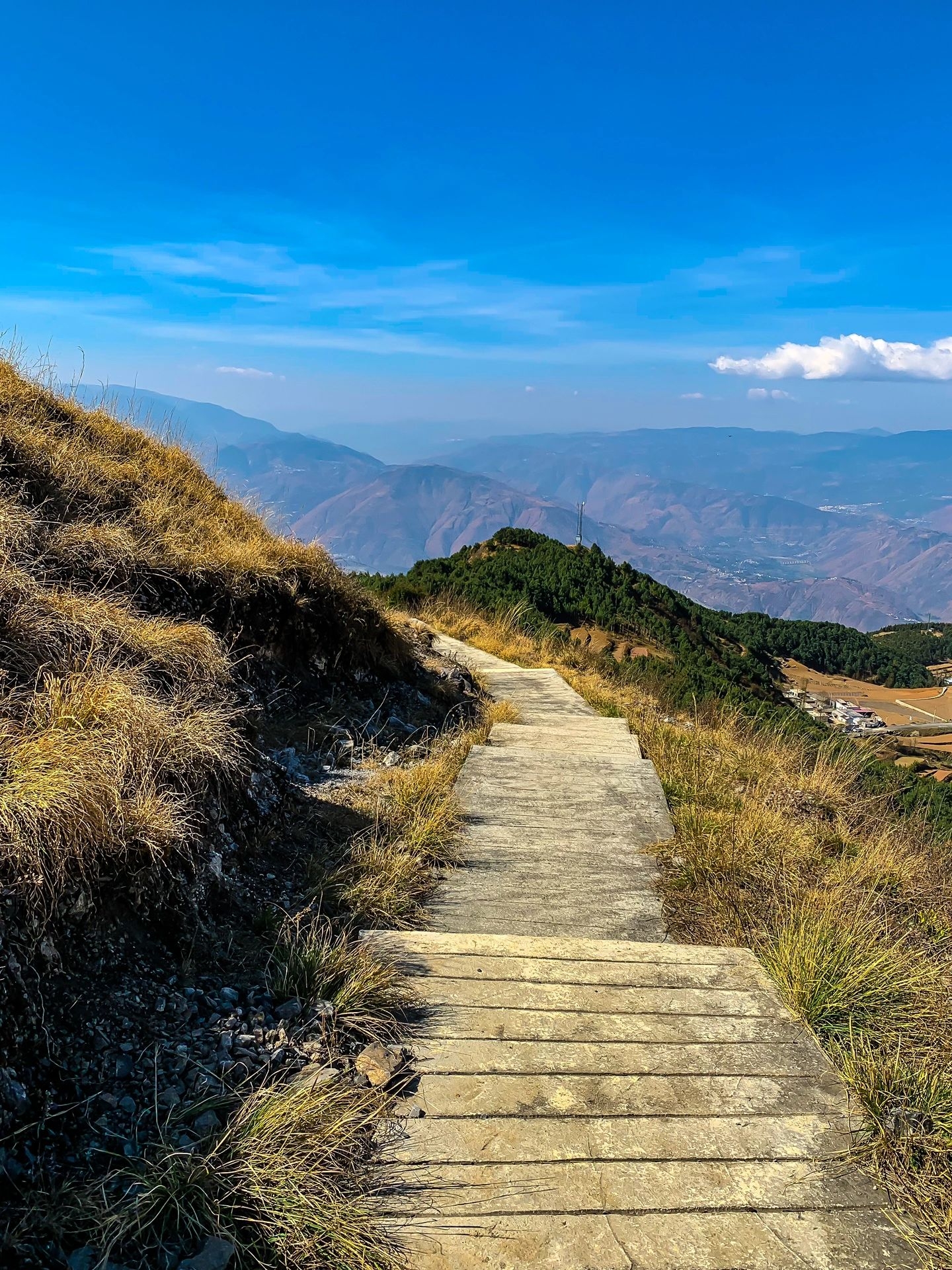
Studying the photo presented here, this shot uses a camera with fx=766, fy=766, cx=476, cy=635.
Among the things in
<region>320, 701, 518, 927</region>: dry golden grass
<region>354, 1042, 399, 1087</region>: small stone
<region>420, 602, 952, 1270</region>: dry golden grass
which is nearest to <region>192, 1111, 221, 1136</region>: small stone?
<region>354, 1042, 399, 1087</region>: small stone

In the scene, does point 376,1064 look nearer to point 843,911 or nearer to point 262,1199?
point 262,1199

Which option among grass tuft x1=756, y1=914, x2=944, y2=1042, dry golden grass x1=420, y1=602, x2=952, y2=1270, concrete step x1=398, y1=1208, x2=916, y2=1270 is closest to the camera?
concrete step x1=398, y1=1208, x2=916, y2=1270

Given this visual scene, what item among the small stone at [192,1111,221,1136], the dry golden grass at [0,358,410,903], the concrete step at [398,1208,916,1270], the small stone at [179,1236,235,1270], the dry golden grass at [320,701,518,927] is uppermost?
the dry golden grass at [0,358,410,903]

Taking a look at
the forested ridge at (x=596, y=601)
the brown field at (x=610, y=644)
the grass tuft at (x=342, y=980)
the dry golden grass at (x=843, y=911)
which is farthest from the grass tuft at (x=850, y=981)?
the brown field at (x=610, y=644)

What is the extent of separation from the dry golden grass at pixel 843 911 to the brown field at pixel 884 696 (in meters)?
17.4

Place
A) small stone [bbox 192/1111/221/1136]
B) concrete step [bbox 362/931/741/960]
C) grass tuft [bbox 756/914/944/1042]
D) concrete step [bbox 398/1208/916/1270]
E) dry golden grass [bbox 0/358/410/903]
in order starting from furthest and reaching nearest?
1. concrete step [bbox 362/931/741/960]
2. grass tuft [bbox 756/914/944/1042]
3. dry golden grass [bbox 0/358/410/903]
4. small stone [bbox 192/1111/221/1136]
5. concrete step [bbox 398/1208/916/1270]

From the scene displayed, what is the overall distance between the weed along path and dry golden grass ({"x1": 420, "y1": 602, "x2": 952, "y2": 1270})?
0.12 metres

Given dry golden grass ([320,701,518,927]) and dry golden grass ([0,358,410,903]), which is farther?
dry golden grass ([320,701,518,927])

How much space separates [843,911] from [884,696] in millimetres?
28106

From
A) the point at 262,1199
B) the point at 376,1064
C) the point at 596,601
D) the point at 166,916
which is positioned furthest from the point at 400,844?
the point at 596,601

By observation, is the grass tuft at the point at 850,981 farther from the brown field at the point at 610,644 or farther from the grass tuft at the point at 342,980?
the brown field at the point at 610,644

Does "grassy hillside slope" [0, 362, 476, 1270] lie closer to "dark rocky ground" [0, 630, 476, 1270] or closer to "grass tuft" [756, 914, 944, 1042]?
"dark rocky ground" [0, 630, 476, 1270]

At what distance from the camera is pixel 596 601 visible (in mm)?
16859

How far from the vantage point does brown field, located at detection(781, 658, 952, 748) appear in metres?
25.2
